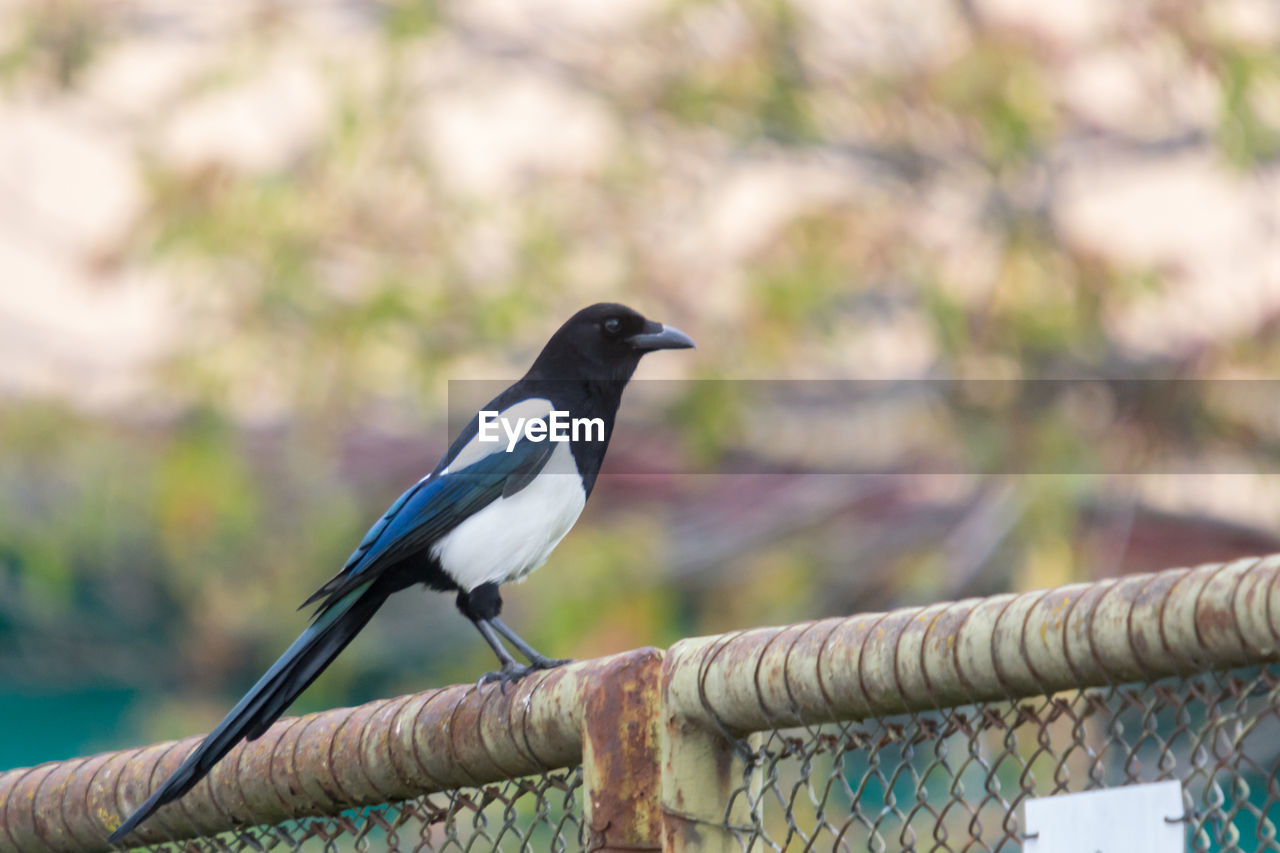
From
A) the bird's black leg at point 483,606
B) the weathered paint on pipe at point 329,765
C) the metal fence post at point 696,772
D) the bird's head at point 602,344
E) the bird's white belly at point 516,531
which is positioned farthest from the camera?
the bird's head at point 602,344

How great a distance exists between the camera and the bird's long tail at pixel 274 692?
98.0 inches

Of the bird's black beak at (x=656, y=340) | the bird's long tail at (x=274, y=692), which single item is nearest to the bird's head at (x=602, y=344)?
the bird's black beak at (x=656, y=340)

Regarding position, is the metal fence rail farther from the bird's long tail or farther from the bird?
the bird

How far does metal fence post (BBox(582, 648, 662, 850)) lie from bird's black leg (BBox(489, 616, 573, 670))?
2.29 feet

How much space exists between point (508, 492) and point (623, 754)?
5.68 feet

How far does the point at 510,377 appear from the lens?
329 inches

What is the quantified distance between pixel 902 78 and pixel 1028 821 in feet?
23.1

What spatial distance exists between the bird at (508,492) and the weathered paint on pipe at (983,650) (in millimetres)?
1172

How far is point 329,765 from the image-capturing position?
2.42 m

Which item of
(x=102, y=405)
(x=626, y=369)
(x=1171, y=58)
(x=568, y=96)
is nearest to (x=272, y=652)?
(x=102, y=405)

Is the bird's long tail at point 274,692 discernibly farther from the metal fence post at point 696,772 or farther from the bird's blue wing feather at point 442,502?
the metal fence post at point 696,772

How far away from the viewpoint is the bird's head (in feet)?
13.1

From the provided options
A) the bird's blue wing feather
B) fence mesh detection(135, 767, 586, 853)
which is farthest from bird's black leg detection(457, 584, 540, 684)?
fence mesh detection(135, 767, 586, 853)

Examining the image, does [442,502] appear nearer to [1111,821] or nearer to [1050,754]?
[1050,754]
